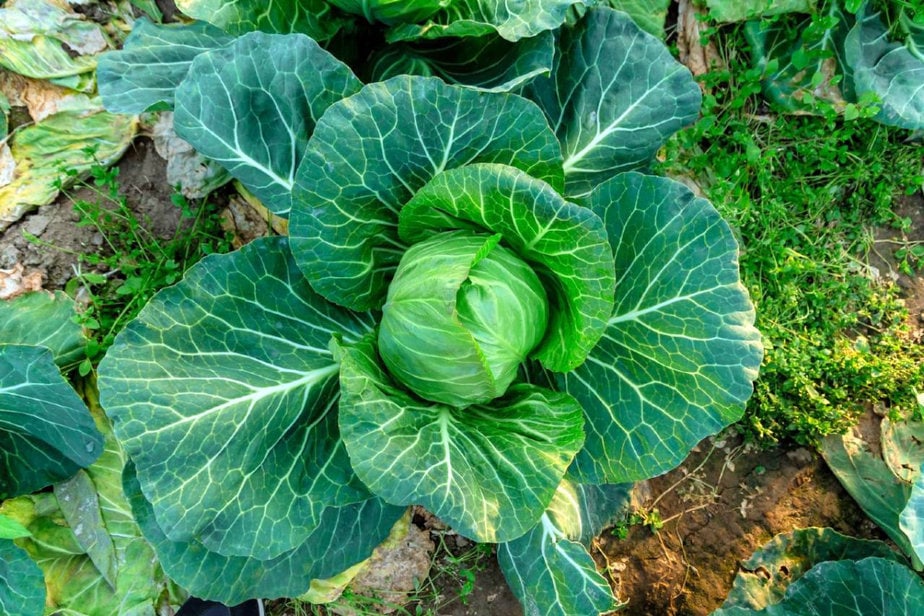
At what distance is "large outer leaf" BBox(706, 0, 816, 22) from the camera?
10.8ft

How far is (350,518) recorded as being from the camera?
2639mm

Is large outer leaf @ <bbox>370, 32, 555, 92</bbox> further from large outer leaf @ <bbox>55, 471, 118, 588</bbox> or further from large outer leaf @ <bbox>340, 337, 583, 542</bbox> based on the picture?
large outer leaf @ <bbox>55, 471, 118, 588</bbox>

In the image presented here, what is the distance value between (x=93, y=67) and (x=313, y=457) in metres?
2.07

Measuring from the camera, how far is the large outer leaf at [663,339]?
2.21 meters

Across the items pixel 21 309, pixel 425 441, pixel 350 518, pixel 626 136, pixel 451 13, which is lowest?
pixel 350 518

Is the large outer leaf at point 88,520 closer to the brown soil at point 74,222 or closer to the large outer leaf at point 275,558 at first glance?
the large outer leaf at point 275,558

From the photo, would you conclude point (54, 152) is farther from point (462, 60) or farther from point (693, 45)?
point (693, 45)

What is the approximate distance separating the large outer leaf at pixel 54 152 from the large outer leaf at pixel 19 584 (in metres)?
1.43

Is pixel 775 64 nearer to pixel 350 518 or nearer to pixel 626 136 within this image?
pixel 626 136

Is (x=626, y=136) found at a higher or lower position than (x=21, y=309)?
higher

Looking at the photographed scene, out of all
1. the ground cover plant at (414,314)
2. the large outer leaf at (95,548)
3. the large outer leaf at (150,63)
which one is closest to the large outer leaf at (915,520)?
the ground cover plant at (414,314)

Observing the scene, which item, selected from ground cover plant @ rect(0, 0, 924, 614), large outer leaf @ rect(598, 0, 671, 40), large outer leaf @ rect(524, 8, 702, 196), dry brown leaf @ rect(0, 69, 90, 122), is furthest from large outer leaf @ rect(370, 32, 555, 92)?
dry brown leaf @ rect(0, 69, 90, 122)

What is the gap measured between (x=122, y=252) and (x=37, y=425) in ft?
2.91

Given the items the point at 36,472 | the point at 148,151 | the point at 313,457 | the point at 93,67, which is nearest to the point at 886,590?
the point at 313,457
